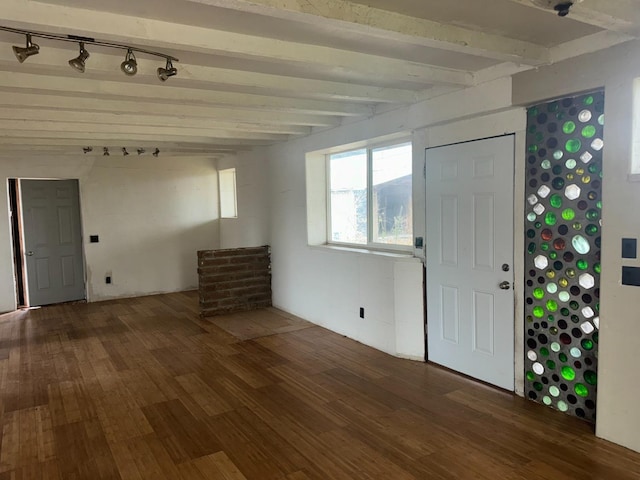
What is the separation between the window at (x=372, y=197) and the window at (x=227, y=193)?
3069 mm

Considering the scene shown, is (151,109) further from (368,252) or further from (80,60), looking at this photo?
(368,252)

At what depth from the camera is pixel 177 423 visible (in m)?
3.10

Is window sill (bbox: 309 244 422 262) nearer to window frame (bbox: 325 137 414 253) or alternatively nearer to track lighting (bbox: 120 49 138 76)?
window frame (bbox: 325 137 414 253)

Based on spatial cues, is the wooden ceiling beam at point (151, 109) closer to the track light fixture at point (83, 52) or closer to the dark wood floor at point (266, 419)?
the track light fixture at point (83, 52)

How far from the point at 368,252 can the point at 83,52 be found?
3120mm

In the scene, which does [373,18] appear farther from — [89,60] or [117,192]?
[117,192]

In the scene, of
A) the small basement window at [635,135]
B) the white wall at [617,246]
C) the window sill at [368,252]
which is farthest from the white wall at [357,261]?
the small basement window at [635,135]

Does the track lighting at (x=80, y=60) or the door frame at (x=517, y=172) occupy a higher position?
the track lighting at (x=80, y=60)

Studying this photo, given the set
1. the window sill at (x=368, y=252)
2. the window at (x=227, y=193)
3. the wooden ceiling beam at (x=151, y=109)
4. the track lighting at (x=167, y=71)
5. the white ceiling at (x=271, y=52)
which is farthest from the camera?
the window at (x=227, y=193)

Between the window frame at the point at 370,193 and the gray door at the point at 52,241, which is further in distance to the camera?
the gray door at the point at 52,241

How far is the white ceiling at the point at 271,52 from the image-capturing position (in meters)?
2.12

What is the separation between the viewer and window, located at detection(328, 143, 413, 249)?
177 inches

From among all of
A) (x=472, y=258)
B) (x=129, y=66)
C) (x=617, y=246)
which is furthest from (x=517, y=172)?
(x=129, y=66)

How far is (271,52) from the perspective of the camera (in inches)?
103
